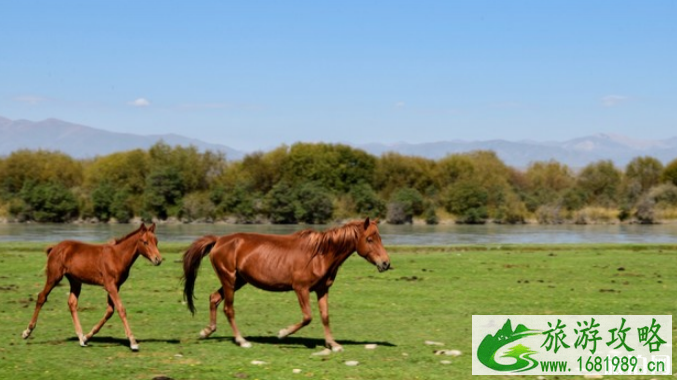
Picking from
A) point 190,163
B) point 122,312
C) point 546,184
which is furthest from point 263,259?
point 546,184

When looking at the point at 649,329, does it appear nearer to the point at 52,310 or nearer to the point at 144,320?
the point at 144,320

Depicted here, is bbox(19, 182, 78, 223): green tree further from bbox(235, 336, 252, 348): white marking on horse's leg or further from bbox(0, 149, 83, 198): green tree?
bbox(235, 336, 252, 348): white marking on horse's leg

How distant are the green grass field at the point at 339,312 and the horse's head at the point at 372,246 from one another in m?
1.30

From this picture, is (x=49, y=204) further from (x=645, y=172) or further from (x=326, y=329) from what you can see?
(x=326, y=329)

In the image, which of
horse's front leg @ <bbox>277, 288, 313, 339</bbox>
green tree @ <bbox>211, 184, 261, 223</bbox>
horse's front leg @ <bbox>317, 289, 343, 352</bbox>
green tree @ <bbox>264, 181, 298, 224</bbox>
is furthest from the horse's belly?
green tree @ <bbox>211, 184, 261, 223</bbox>

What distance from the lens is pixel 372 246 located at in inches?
492

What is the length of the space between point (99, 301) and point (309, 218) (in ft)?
225

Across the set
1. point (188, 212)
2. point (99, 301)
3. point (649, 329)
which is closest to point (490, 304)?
point (649, 329)

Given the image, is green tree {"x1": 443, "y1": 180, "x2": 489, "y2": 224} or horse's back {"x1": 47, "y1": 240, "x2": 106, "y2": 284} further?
green tree {"x1": 443, "y1": 180, "x2": 489, "y2": 224}

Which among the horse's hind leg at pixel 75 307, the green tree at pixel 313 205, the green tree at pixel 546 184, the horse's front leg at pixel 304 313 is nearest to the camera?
the horse's front leg at pixel 304 313

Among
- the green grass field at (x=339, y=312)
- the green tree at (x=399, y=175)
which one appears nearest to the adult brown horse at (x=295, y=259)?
the green grass field at (x=339, y=312)

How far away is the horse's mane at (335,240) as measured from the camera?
41.5ft

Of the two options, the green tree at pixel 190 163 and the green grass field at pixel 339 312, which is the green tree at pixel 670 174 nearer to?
the green tree at pixel 190 163

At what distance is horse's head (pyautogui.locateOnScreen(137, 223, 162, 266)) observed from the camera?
1212cm
